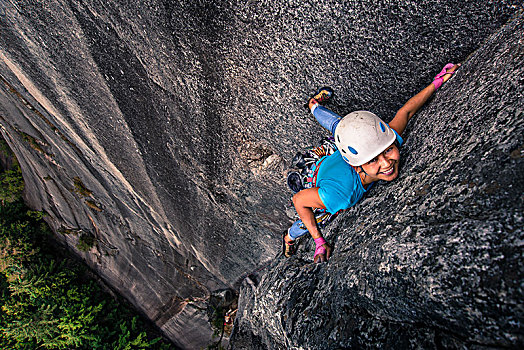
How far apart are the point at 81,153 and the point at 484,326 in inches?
226

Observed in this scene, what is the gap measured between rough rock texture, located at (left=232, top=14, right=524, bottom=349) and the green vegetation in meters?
6.68

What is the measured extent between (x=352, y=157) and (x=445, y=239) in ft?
2.72

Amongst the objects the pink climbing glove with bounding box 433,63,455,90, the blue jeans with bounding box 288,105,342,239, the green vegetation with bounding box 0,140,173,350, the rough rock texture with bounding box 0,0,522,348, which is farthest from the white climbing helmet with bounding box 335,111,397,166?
the green vegetation with bounding box 0,140,173,350

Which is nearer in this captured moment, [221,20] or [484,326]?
[484,326]

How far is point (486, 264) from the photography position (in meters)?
1.49

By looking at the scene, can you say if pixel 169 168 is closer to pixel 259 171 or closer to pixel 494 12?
pixel 259 171

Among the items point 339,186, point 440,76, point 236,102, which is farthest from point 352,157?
point 236,102

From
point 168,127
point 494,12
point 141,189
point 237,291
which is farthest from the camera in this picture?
point 237,291

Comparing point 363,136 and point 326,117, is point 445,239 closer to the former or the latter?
point 363,136

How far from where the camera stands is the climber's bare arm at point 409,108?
8.50 ft

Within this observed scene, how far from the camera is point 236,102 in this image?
3.21 metres

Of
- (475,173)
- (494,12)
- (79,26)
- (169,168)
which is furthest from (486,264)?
(79,26)

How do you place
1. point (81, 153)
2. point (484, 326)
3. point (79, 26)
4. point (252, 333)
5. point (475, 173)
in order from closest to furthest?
1. point (484, 326)
2. point (475, 173)
3. point (79, 26)
4. point (252, 333)
5. point (81, 153)

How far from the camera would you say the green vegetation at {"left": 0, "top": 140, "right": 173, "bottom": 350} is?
287 inches
